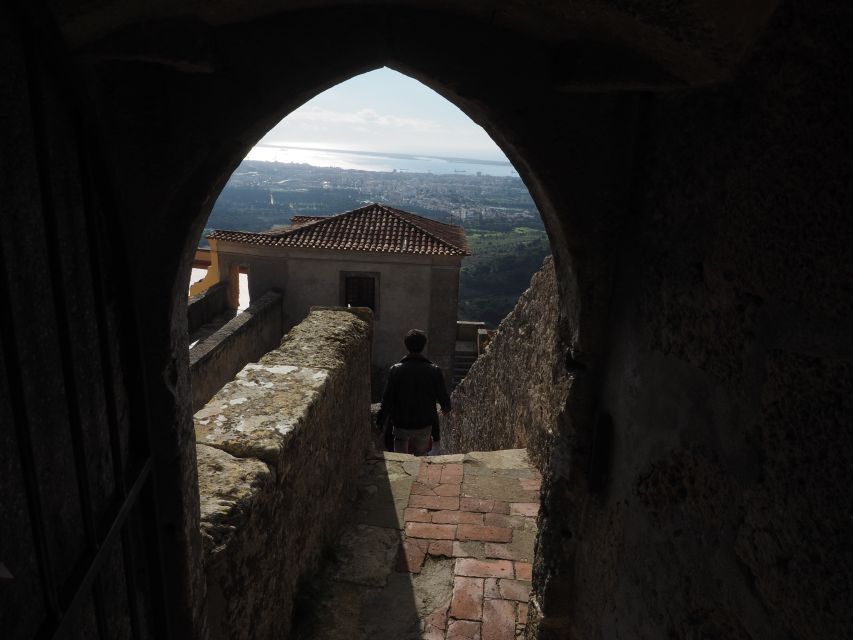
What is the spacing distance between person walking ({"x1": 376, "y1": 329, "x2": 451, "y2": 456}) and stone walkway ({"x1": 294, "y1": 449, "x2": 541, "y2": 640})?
294 millimetres

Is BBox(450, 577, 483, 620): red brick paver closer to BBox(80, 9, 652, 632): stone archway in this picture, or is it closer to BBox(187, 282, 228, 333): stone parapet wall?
BBox(80, 9, 652, 632): stone archway

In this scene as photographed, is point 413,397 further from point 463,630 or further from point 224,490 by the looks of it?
point 224,490

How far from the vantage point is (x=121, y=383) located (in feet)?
5.47

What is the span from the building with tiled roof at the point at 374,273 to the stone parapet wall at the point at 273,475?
35.7ft

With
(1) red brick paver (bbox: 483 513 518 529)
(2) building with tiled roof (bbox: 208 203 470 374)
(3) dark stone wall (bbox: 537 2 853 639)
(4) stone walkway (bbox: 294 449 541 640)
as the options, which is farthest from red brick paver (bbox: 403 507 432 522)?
(2) building with tiled roof (bbox: 208 203 470 374)

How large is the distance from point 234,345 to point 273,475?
32.3ft

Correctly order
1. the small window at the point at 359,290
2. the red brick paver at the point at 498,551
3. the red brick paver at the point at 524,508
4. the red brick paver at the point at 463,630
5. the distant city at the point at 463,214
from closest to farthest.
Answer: the red brick paver at the point at 463,630 < the red brick paver at the point at 498,551 < the red brick paver at the point at 524,508 < the small window at the point at 359,290 < the distant city at the point at 463,214

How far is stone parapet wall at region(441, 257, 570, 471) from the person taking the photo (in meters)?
4.30

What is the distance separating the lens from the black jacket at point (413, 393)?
4805 millimetres

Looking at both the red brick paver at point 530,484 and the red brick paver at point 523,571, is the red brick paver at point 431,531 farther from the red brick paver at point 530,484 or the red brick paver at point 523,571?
the red brick paver at point 530,484

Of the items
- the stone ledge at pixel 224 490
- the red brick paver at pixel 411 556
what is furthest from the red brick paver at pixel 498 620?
the stone ledge at pixel 224 490

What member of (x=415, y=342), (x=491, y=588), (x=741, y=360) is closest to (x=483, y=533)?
(x=491, y=588)

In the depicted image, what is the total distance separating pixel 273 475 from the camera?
8.27 feet

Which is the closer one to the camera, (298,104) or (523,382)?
(298,104)
